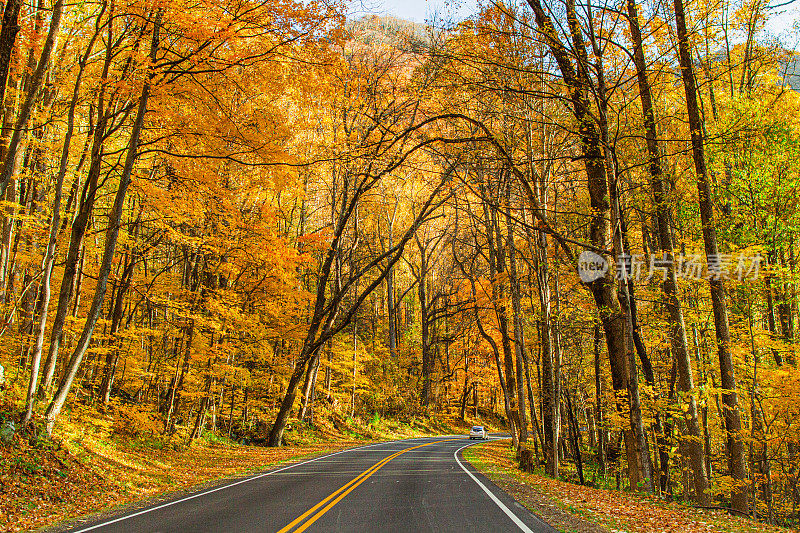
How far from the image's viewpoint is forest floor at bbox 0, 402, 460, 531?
7750mm

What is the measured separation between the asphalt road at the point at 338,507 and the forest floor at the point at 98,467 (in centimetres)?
116

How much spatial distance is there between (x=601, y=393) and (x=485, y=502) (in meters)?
12.6

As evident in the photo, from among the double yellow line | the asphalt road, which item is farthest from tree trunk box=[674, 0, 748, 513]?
the double yellow line

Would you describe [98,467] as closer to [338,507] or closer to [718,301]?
[338,507]

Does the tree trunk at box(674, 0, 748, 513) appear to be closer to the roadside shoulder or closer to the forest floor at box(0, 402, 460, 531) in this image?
the roadside shoulder

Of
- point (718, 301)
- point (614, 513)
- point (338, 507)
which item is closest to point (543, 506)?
point (614, 513)

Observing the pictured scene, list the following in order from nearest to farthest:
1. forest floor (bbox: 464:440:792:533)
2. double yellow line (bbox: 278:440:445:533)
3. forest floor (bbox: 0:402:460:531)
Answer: double yellow line (bbox: 278:440:445:533) → forest floor (bbox: 464:440:792:533) → forest floor (bbox: 0:402:460:531)

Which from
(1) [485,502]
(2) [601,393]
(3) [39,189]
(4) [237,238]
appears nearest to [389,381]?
(2) [601,393]

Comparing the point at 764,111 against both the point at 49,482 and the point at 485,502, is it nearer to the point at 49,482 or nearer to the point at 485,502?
the point at 485,502

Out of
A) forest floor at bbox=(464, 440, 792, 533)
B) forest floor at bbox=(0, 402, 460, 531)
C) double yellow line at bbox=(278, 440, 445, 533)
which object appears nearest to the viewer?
double yellow line at bbox=(278, 440, 445, 533)

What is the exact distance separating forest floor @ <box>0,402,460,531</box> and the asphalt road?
3.79 feet

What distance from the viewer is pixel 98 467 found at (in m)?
10.5

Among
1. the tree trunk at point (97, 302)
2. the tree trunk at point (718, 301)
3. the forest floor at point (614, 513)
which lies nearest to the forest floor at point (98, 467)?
the tree trunk at point (97, 302)

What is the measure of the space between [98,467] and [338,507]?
6234 millimetres
